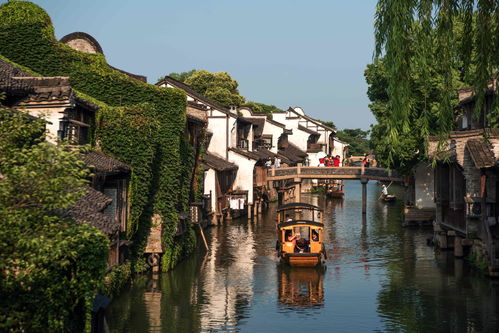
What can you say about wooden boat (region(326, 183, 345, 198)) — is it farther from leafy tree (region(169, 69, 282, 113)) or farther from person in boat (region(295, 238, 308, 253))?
person in boat (region(295, 238, 308, 253))

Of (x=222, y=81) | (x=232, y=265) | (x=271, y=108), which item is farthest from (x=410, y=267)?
(x=271, y=108)

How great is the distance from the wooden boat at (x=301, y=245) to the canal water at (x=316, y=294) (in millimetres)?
683

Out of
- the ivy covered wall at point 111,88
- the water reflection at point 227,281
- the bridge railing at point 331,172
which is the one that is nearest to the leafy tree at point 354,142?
the bridge railing at point 331,172

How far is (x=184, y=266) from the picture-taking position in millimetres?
34812

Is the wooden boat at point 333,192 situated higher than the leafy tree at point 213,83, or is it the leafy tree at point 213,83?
the leafy tree at point 213,83

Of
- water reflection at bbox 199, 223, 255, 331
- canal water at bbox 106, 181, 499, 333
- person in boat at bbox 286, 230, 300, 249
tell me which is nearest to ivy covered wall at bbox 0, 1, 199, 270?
water reflection at bbox 199, 223, 255, 331

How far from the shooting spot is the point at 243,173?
6159cm

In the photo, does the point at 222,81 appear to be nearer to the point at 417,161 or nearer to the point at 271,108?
the point at 271,108

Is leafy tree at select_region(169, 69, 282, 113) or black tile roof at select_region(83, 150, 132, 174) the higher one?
leafy tree at select_region(169, 69, 282, 113)

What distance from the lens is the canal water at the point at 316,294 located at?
79.4ft

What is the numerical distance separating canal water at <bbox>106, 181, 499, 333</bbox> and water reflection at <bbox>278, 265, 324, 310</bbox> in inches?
1.8

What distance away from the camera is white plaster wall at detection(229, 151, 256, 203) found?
61.1 metres

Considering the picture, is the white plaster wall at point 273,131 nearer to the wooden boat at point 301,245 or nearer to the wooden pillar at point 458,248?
the wooden boat at point 301,245

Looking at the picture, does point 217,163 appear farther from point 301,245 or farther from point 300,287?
point 300,287
